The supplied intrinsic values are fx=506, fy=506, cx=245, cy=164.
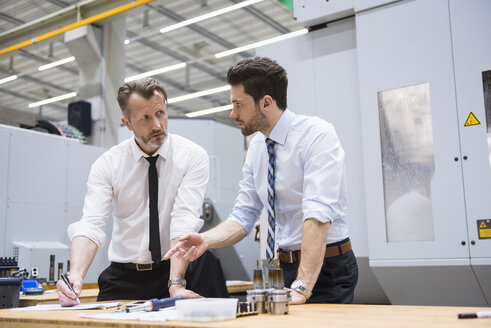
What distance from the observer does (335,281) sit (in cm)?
170

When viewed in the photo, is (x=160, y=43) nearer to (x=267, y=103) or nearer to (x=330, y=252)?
(x=267, y=103)

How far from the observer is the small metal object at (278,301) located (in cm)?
124

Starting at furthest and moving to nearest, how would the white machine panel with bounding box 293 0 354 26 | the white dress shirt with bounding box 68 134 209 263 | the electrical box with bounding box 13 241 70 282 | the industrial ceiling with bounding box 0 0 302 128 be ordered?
the industrial ceiling with bounding box 0 0 302 128 → the electrical box with bounding box 13 241 70 282 → the white machine panel with bounding box 293 0 354 26 → the white dress shirt with bounding box 68 134 209 263

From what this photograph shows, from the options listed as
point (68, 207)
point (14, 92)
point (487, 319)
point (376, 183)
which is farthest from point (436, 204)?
point (14, 92)

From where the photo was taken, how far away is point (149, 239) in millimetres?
2070

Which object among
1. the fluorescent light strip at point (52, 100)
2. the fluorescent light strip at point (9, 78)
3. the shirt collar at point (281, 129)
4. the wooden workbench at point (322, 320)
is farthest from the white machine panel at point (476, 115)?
the fluorescent light strip at point (52, 100)

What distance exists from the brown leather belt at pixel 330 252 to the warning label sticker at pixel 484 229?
1.05m

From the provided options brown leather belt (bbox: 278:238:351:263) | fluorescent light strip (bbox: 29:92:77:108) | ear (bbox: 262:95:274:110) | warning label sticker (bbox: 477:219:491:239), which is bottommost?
brown leather belt (bbox: 278:238:351:263)

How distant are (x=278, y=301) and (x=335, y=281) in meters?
0.52

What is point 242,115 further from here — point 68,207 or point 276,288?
point 68,207

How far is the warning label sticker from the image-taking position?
2.44m

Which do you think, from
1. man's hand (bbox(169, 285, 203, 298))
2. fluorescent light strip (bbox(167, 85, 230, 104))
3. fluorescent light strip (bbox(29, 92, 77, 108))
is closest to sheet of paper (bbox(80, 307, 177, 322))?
man's hand (bbox(169, 285, 203, 298))

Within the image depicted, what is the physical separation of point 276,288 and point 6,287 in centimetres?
141

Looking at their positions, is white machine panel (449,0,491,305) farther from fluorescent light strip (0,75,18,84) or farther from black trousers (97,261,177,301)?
fluorescent light strip (0,75,18,84)
